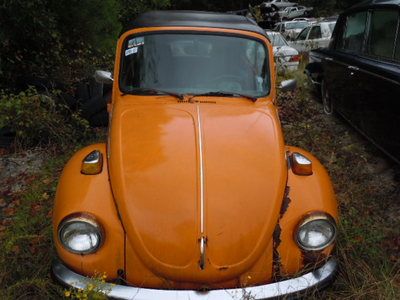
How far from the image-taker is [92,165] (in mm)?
3283

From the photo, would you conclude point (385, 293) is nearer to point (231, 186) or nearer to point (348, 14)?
point (231, 186)

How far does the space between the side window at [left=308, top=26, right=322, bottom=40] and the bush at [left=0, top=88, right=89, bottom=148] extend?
10928mm

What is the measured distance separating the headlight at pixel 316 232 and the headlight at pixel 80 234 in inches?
48.2

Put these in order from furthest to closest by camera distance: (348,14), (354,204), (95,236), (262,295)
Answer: (348,14), (354,204), (95,236), (262,295)

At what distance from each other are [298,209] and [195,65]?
167cm

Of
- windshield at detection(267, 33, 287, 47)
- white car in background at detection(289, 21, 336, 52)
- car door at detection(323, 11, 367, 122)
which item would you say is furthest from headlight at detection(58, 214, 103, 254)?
white car in background at detection(289, 21, 336, 52)

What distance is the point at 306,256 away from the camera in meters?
2.92

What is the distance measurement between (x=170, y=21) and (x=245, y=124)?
1398 mm

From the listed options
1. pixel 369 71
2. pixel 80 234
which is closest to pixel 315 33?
pixel 369 71

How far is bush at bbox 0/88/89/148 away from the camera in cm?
570

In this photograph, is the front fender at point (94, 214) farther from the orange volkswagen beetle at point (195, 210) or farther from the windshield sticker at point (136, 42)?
the windshield sticker at point (136, 42)

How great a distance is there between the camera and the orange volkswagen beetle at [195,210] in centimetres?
274

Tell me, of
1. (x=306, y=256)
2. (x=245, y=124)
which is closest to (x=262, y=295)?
(x=306, y=256)

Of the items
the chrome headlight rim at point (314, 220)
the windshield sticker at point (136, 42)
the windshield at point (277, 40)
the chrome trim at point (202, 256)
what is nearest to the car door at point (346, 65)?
the windshield sticker at point (136, 42)
